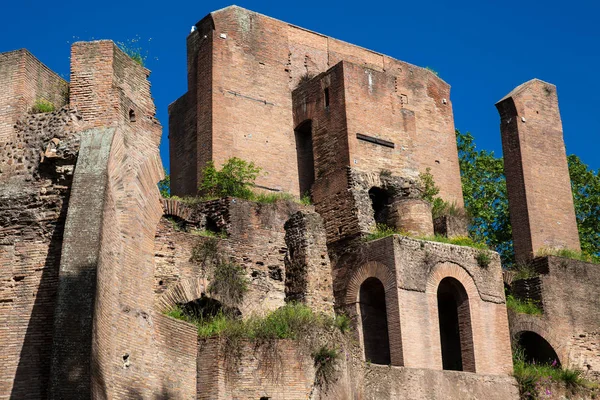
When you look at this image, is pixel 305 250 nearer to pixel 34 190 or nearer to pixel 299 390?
pixel 299 390

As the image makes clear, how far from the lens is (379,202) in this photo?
73.8ft

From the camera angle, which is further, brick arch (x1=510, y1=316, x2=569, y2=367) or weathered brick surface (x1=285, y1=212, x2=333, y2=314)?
brick arch (x1=510, y1=316, x2=569, y2=367)

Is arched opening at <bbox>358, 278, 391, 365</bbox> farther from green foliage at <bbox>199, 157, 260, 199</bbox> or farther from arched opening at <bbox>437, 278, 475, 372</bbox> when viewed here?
green foliage at <bbox>199, 157, 260, 199</bbox>

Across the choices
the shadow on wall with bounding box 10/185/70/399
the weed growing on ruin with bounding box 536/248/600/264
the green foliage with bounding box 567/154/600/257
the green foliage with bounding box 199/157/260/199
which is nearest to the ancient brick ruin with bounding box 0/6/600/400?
the shadow on wall with bounding box 10/185/70/399

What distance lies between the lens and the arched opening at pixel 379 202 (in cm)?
2216

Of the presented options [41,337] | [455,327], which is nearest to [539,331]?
[455,327]

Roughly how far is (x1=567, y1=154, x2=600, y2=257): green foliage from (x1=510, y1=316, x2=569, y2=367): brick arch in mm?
7113

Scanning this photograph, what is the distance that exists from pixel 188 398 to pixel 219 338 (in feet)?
4.31

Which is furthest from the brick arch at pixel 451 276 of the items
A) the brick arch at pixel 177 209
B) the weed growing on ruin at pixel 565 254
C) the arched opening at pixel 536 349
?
the brick arch at pixel 177 209

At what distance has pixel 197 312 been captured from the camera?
18078 mm

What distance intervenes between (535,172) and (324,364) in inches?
447

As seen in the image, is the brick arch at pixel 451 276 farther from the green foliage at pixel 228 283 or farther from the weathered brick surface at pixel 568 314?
the green foliage at pixel 228 283

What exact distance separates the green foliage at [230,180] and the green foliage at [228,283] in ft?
8.68

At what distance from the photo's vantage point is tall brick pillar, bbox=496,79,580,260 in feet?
82.2
